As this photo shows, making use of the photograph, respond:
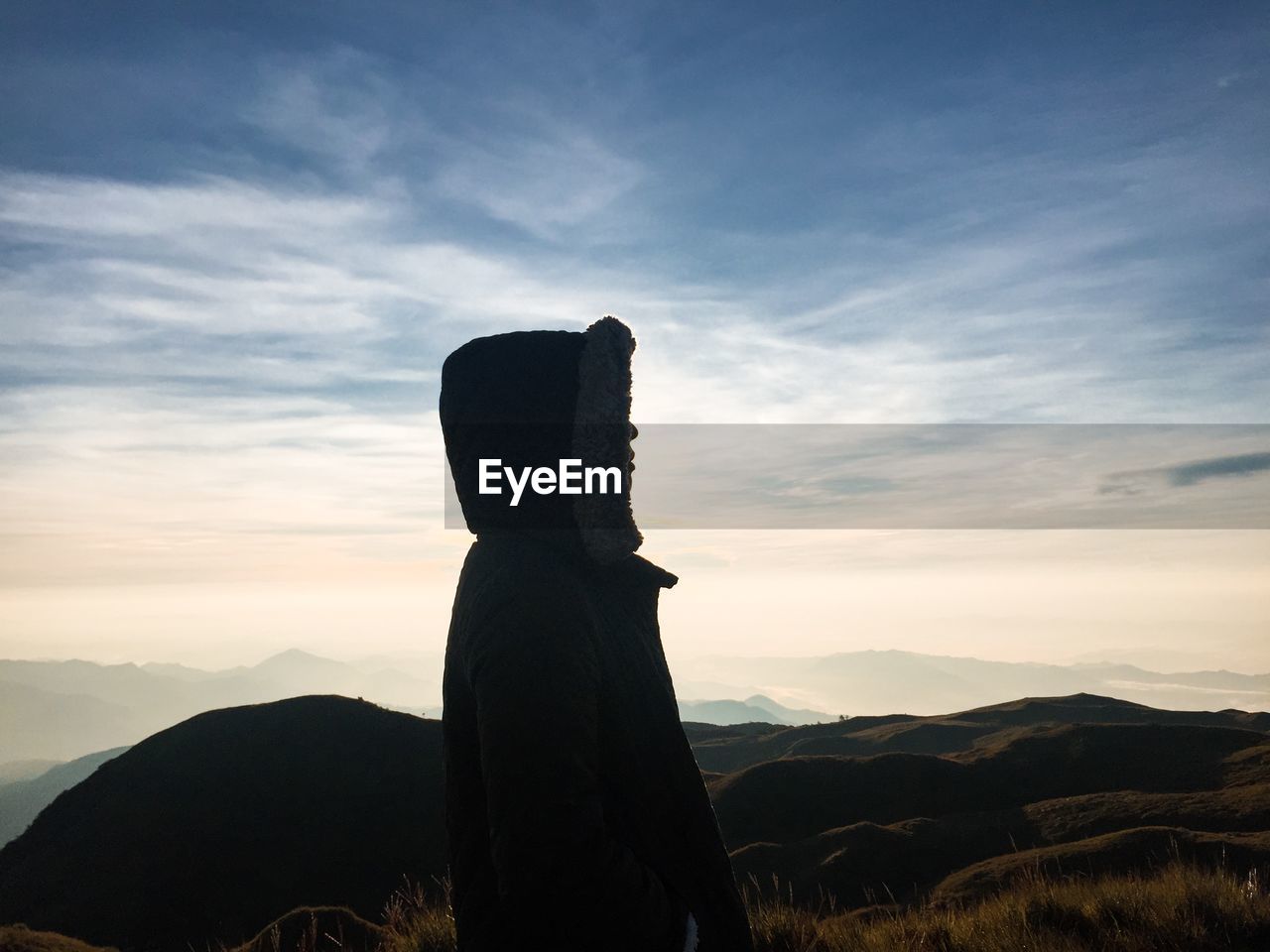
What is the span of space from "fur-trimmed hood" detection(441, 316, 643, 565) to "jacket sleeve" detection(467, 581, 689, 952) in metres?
0.57

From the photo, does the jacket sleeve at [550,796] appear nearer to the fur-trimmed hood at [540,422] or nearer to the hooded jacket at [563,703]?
the hooded jacket at [563,703]

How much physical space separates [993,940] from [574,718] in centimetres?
660

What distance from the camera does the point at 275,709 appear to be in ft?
100

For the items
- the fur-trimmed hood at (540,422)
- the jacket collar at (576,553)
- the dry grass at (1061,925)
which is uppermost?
the fur-trimmed hood at (540,422)

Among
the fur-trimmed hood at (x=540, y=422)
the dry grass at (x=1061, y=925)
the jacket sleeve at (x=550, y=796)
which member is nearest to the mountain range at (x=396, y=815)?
the dry grass at (x=1061, y=925)

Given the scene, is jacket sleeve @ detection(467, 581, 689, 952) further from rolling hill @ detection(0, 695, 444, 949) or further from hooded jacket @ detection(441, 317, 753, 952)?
rolling hill @ detection(0, 695, 444, 949)

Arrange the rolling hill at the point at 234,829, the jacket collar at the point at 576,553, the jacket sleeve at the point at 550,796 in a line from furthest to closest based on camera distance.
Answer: the rolling hill at the point at 234,829 → the jacket collar at the point at 576,553 → the jacket sleeve at the point at 550,796

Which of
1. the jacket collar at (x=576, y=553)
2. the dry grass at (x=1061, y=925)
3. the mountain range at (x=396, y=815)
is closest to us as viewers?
the jacket collar at (x=576, y=553)

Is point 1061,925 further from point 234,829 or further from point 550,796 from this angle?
point 234,829

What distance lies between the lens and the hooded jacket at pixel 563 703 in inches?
78.2

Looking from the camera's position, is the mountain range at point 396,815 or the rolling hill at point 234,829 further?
the rolling hill at point 234,829

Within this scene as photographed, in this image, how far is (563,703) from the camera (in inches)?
80.4

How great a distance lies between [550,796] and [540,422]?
3.98ft

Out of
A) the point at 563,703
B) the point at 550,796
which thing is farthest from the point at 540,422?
the point at 550,796
